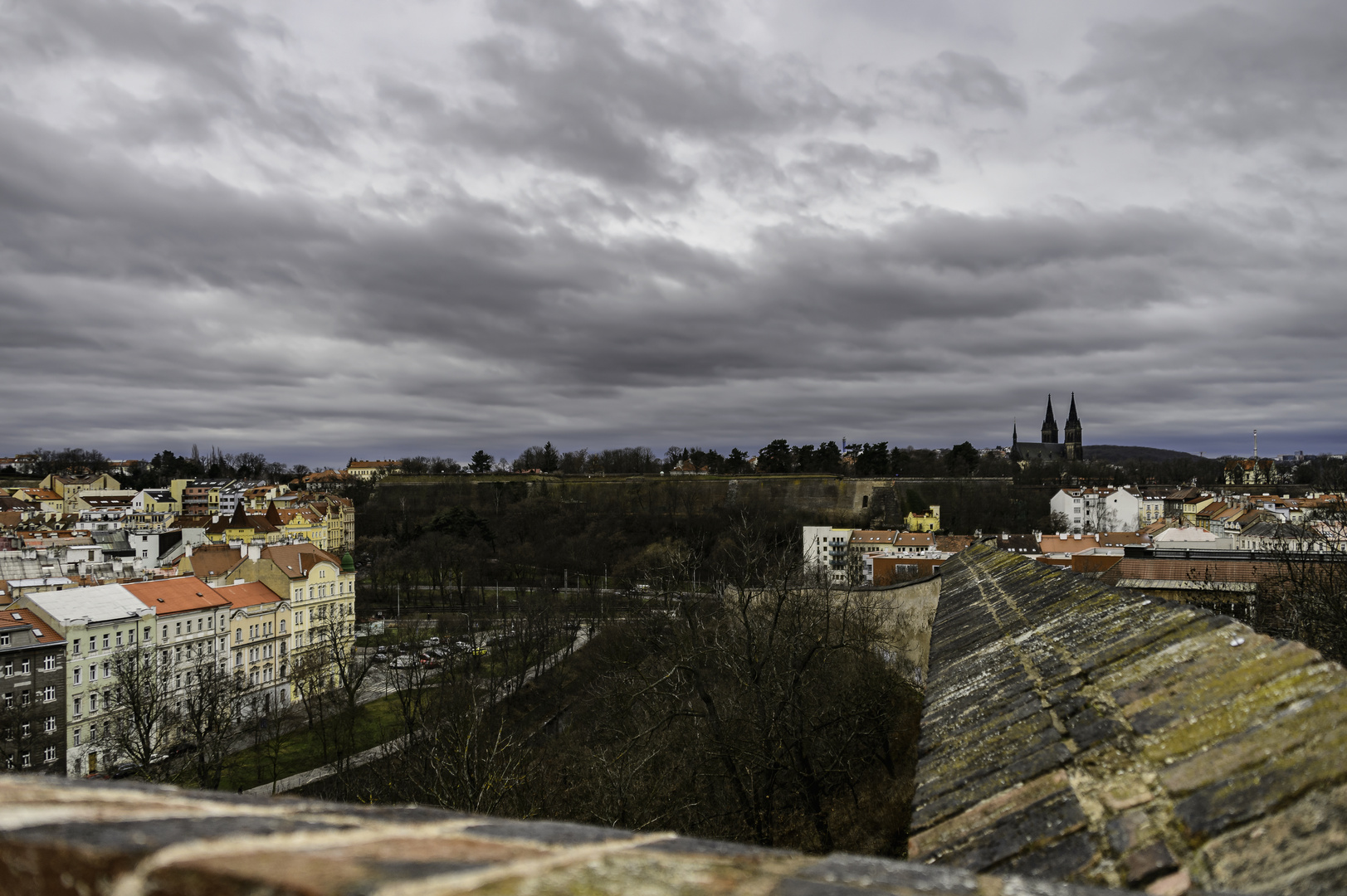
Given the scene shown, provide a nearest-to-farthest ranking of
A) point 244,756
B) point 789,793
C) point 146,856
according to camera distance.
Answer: point 146,856 < point 789,793 < point 244,756

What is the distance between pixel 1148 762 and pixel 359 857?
2.13m

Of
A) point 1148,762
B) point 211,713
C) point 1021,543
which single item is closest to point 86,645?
point 211,713

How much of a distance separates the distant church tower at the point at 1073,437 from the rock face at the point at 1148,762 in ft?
470

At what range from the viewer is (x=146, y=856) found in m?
0.88

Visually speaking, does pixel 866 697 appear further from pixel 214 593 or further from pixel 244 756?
pixel 214 593

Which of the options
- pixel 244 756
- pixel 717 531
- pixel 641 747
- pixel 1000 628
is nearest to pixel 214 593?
pixel 244 756

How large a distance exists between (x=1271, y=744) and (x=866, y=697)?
13.1 meters

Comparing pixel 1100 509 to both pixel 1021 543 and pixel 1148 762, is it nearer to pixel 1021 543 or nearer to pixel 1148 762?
pixel 1021 543

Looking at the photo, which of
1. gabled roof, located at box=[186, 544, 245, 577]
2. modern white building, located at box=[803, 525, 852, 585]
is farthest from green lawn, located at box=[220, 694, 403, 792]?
modern white building, located at box=[803, 525, 852, 585]

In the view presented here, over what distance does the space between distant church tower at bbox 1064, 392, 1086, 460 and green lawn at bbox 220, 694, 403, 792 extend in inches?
4980

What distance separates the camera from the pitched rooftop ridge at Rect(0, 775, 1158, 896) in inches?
34.4

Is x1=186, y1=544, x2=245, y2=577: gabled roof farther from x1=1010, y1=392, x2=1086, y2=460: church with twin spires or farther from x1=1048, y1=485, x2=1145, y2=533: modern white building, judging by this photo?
x1=1010, y1=392, x2=1086, y2=460: church with twin spires

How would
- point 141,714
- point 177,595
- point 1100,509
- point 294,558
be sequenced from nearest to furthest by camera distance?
point 141,714
point 177,595
point 294,558
point 1100,509

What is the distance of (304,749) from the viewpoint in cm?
Result: 3012
